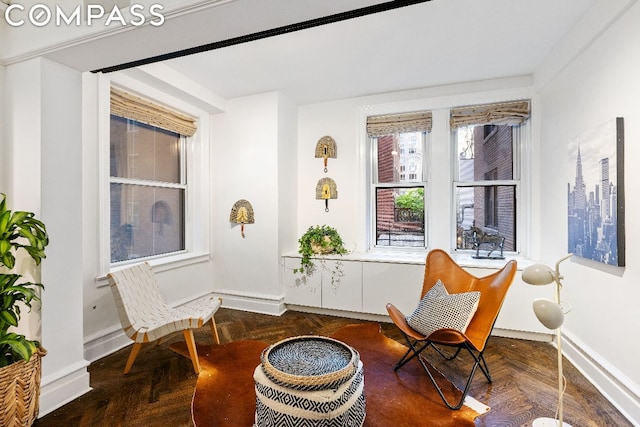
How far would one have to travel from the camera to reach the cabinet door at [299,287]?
3.74m

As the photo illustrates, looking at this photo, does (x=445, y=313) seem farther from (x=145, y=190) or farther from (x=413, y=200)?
(x=145, y=190)

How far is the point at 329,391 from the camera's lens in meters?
1.44

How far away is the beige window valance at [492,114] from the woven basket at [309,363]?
120 inches

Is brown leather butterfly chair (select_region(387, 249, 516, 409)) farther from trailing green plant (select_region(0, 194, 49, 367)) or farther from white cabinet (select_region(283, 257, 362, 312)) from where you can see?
trailing green plant (select_region(0, 194, 49, 367))

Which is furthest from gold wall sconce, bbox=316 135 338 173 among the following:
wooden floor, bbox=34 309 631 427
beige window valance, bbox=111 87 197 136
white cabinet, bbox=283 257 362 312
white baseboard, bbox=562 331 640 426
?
white baseboard, bbox=562 331 640 426

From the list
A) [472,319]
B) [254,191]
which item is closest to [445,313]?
[472,319]

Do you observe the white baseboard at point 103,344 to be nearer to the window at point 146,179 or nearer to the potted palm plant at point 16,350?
the window at point 146,179

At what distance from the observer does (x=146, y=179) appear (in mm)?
3352

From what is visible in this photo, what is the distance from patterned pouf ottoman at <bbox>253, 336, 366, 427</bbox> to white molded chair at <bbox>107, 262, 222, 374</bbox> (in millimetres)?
1077

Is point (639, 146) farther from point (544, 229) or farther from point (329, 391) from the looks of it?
point (329, 391)

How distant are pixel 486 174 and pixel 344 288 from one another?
221cm

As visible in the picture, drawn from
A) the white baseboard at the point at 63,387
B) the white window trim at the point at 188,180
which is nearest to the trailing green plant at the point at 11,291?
the white baseboard at the point at 63,387

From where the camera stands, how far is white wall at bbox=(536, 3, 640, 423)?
1902 millimetres

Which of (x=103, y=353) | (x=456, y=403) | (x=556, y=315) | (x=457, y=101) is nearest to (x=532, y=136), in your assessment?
(x=457, y=101)
